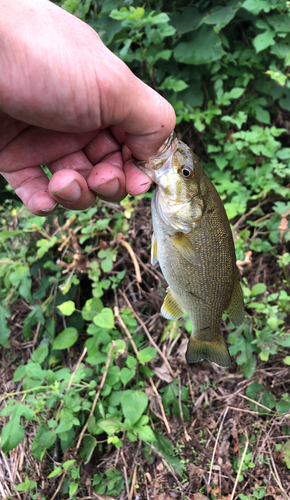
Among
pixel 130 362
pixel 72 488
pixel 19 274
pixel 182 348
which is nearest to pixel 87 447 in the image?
pixel 72 488

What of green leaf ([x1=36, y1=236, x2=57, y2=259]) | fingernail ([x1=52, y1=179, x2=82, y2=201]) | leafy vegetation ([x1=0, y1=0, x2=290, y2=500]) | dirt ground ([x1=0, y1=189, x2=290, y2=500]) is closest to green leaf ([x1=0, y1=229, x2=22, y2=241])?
leafy vegetation ([x1=0, y1=0, x2=290, y2=500])

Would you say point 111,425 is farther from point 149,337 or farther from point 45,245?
point 45,245

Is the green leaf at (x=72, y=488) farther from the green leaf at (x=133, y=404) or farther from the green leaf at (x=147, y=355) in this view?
the green leaf at (x=147, y=355)

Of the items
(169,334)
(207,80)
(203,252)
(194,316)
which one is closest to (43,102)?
(203,252)

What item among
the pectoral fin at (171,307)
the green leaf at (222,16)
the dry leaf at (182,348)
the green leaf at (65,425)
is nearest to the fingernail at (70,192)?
the pectoral fin at (171,307)

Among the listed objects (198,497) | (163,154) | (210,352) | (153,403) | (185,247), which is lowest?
(198,497)

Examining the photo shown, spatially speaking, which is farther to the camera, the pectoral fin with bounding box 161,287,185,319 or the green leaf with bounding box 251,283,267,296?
the green leaf with bounding box 251,283,267,296

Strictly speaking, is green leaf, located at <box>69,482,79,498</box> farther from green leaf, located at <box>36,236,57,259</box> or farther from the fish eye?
the fish eye
